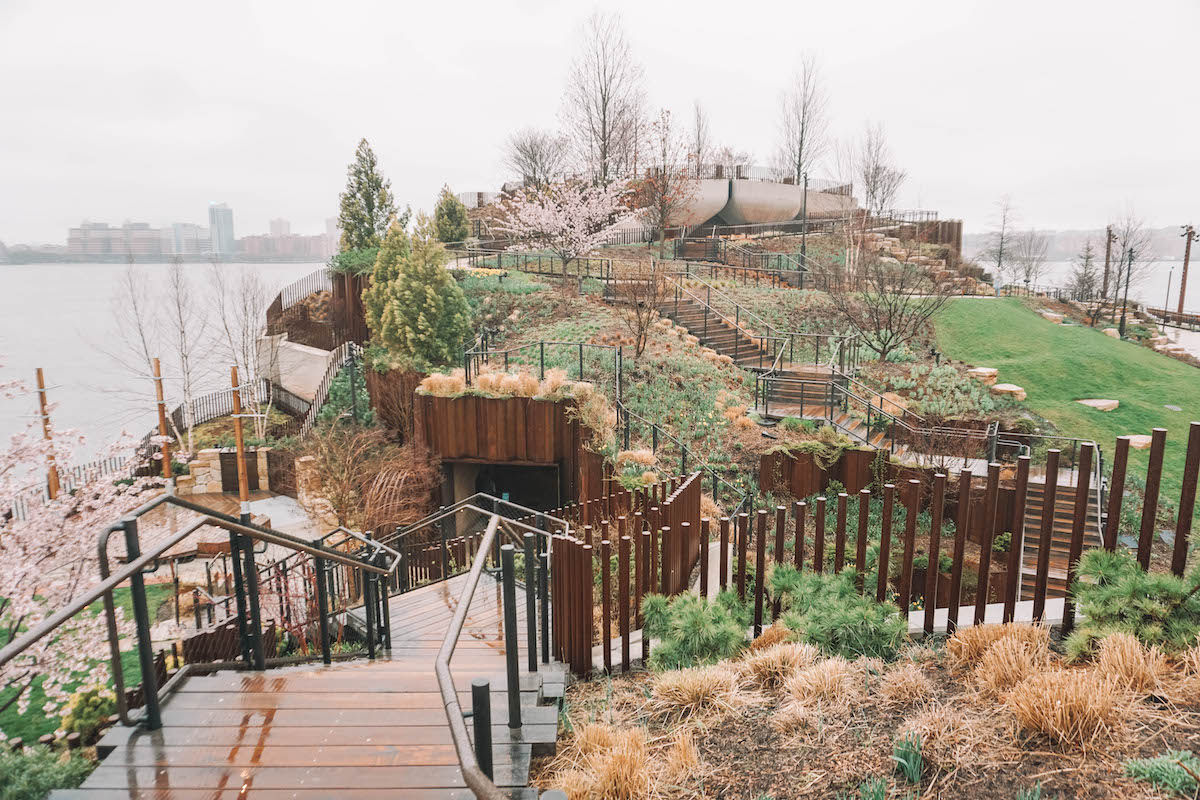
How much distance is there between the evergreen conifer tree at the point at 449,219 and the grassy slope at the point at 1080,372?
2264 cm

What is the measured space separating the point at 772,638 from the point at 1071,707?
1750 mm

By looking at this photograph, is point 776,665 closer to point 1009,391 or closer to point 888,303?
point 1009,391

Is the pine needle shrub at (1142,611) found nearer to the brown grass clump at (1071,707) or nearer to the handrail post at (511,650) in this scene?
the brown grass clump at (1071,707)

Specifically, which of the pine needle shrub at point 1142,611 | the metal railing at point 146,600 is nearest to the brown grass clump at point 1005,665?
the pine needle shrub at point 1142,611

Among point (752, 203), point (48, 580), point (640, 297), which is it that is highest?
point (752, 203)

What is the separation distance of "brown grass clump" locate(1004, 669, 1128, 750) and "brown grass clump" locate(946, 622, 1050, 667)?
22.7 inches

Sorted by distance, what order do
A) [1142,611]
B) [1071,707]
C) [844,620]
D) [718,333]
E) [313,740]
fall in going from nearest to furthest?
[1071,707]
[313,740]
[1142,611]
[844,620]
[718,333]

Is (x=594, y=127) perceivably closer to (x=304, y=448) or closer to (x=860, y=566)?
(x=304, y=448)

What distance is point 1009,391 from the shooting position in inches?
696

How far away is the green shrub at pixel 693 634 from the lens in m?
4.19

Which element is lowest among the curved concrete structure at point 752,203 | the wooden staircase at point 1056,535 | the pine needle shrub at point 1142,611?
the wooden staircase at point 1056,535

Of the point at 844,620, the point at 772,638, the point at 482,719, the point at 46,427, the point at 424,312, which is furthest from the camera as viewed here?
the point at 424,312

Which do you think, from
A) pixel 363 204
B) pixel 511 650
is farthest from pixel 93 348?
pixel 511 650

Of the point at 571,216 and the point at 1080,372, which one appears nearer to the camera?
the point at 1080,372
